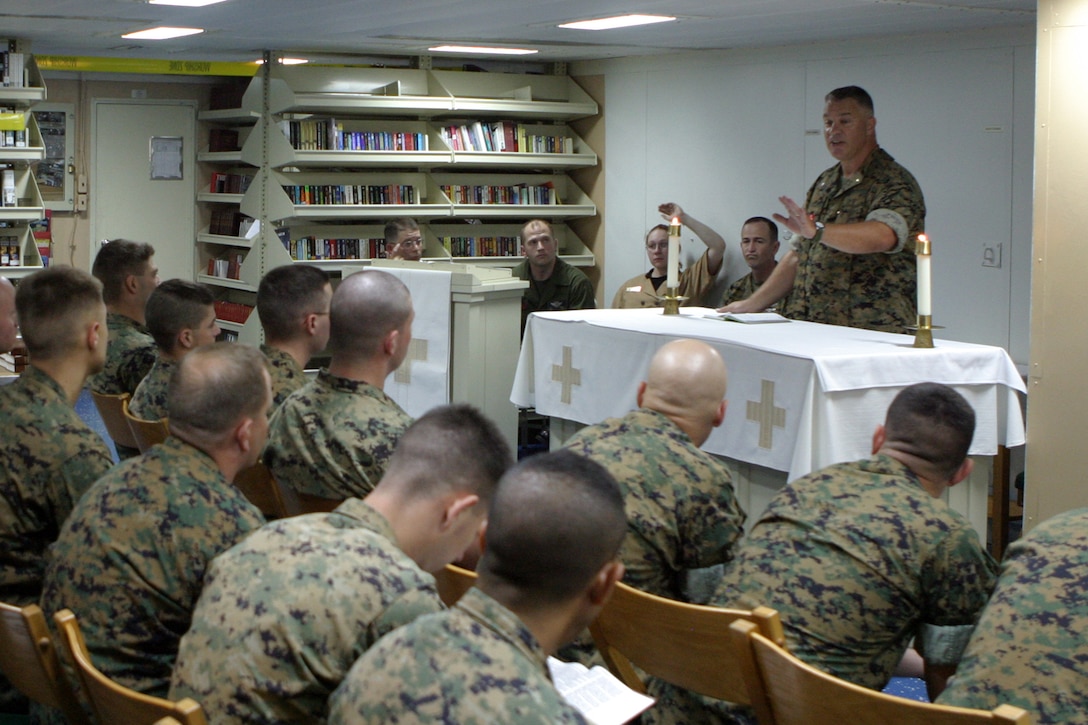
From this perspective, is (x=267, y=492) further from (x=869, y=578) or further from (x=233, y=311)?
(x=233, y=311)

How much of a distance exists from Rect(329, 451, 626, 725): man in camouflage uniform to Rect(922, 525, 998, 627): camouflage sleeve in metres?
0.90

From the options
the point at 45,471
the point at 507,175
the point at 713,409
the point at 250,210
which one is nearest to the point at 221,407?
the point at 45,471

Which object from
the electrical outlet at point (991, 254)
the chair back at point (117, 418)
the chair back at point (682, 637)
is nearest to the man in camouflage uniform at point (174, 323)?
the chair back at point (117, 418)

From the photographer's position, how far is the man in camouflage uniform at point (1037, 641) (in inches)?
73.8

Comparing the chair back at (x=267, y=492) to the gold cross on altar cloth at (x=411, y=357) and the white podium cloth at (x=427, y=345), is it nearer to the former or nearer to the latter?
the white podium cloth at (x=427, y=345)

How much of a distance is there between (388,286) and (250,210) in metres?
5.42

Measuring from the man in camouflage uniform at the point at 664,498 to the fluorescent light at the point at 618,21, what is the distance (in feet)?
12.9

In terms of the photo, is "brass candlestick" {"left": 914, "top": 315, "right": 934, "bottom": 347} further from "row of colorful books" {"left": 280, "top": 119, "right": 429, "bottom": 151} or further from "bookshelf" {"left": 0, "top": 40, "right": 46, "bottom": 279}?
"bookshelf" {"left": 0, "top": 40, "right": 46, "bottom": 279}

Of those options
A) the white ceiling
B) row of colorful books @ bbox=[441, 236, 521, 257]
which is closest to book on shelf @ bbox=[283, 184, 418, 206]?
row of colorful books @ bbox=[441, 236, 521, 257]

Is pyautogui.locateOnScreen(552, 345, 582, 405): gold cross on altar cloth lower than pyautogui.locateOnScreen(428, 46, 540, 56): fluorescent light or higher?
lower

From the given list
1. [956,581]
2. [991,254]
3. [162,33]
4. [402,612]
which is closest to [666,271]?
[991,254]

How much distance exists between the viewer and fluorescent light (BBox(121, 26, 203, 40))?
7.11m

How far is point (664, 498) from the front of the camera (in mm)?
2506

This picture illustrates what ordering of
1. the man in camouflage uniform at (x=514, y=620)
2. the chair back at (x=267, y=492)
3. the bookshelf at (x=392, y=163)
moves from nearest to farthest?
the man in camouflage uniform at (x=514, y=620) → the chair back at (x=267, y=492) → the bookshelf at (x=392, y=163)
